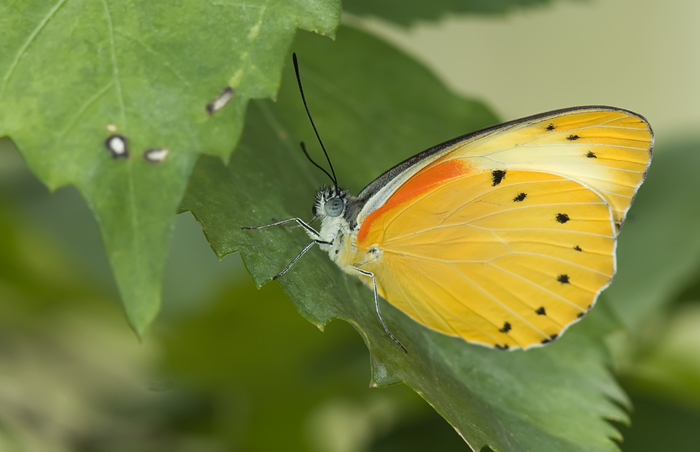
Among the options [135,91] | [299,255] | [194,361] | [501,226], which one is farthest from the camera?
[194,361]

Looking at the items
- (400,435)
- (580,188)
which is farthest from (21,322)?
(580,188)

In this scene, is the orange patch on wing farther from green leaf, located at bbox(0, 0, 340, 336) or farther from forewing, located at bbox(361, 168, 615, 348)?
green leaf, located at bbox(0, 0, 340, 336)

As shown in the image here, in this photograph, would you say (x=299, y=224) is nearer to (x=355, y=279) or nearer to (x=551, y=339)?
(x=355, y=279)

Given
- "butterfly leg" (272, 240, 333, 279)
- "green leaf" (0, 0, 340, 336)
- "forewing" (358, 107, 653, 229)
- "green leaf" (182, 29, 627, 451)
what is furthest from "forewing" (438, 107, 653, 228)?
"green leaf" (0, 0, 340, 336)

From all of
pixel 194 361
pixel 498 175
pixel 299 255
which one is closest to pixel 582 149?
pixel 498 175

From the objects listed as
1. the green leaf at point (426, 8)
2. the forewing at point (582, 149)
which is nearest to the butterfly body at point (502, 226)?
the forewing at point (582, 149)

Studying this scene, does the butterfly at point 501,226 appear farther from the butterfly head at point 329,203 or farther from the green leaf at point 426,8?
the green leaf at point 426,8

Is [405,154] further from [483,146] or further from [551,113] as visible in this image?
[551,113]
